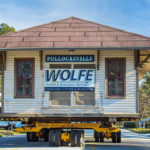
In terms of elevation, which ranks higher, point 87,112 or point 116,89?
point 116,89

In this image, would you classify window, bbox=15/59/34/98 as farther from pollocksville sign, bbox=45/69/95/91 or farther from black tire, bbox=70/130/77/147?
black tire, bbox=70/130/77/147

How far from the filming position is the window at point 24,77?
756 inches

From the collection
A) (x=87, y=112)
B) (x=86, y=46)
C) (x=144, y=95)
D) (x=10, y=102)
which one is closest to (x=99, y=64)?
(x=86, y=46)

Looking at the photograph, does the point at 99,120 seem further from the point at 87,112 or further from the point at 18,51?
the point at 18,51

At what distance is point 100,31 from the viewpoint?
19.9m

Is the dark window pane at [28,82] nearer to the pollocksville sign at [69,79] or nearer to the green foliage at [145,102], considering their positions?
the pollocksville sign at [69,79]

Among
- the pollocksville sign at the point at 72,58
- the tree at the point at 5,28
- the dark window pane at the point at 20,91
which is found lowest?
Answer: the dark window pane at the point at 20,91

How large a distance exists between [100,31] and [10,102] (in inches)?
236

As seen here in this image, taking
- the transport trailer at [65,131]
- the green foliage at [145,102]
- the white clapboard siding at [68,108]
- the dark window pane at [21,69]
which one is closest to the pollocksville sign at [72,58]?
the white clapboard siding at [68,108]

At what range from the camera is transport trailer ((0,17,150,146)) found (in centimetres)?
1870

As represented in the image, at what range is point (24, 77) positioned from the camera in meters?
19.3

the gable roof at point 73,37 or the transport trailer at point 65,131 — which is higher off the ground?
the gable roof at point 73,37

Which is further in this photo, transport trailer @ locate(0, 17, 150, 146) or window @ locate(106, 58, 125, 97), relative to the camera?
window @ locate(106, 58, 125, 97)

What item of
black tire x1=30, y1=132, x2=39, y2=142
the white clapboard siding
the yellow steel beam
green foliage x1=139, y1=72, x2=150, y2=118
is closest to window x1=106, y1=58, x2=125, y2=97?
the white clapboard siding
